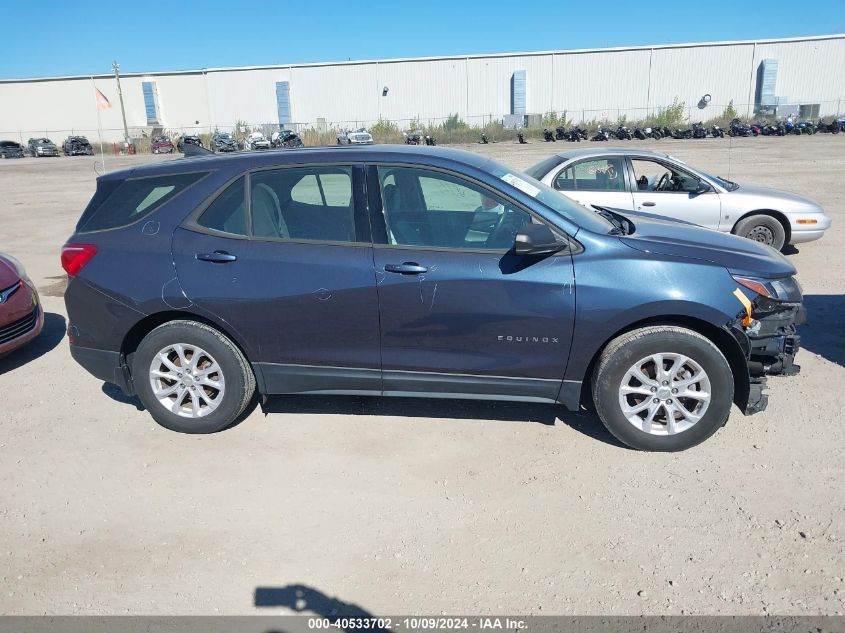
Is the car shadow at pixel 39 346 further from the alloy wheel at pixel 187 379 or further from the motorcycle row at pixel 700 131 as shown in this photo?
the motorcycle row at pixel 700 131

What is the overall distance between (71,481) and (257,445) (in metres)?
1.13

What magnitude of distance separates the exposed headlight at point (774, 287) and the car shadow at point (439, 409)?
1.31 meters

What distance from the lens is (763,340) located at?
166 inches

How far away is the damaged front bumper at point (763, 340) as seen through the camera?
13.6 ft

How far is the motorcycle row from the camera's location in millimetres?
42812

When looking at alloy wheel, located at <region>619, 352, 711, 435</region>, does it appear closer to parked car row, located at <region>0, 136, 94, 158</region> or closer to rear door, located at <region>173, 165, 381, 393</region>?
rear door, located at <region>173, 165, 381, 393</region>

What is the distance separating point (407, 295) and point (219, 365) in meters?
1.39

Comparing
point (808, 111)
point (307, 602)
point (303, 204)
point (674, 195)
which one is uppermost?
point (808, 111)

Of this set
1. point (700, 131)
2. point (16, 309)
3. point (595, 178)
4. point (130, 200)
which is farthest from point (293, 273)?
point (700, 131)

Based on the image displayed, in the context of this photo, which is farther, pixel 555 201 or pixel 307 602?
pixel 555 201

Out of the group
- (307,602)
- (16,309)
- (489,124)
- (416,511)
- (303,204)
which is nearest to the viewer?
(307,602)

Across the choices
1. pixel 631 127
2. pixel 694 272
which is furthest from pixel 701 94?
pixel 694 272

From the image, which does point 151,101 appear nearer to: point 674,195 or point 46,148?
point 46,148

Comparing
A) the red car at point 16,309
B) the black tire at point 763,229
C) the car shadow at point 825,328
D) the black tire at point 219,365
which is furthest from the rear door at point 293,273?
the black tire at point 763,229
